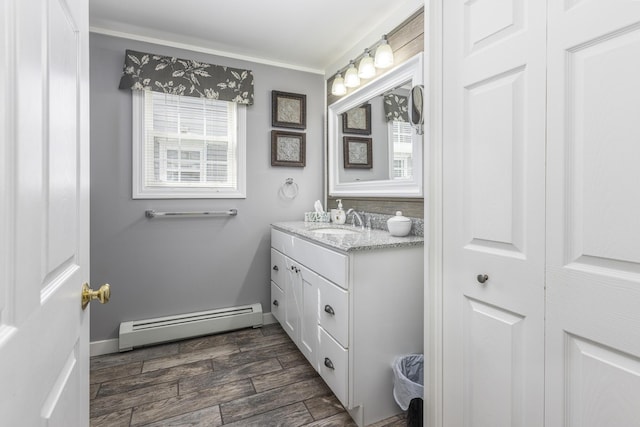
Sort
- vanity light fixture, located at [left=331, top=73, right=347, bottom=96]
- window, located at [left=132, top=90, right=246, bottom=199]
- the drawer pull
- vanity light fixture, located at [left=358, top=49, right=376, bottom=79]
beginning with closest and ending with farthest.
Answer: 1. the drawer pull
2. vanity light fixture, located at [left=358, top=49, right=376, bottom=79]
3. window, located at [left=132, top=90, right=246, bottom=199]
4. vanity light fixture, located at [left=331, top=73, right=347, bottom=96]

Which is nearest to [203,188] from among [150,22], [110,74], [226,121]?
[226,121]

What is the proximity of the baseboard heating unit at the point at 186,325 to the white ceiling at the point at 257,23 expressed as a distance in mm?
2166

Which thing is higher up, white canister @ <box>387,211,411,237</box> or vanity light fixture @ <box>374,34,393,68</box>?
vanity light fixture @ <box>374,34,393,68</box>

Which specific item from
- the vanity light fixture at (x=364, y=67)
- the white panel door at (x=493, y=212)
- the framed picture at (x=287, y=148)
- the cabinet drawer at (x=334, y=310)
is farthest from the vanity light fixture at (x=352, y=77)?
the cabinet drawer at (x=334, y=310)

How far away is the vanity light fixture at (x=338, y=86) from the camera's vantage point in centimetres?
260

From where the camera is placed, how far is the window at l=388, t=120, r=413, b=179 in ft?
6.67

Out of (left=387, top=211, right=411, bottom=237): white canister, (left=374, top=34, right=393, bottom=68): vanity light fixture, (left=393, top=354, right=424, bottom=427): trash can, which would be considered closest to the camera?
(left=393, top=354, right=424, bottom=427): trash can

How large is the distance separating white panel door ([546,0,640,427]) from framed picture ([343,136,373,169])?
1602mm

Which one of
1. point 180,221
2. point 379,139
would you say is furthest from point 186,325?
point 379,139

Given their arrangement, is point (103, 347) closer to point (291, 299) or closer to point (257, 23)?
point (291, 299)

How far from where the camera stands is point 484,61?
1028 mm

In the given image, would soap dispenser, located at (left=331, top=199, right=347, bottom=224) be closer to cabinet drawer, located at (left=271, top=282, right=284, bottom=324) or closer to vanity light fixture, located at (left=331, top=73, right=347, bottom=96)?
cabinet drawer, located at (left=271, top=282, right=284, bottom=324)

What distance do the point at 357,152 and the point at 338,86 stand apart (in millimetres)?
594

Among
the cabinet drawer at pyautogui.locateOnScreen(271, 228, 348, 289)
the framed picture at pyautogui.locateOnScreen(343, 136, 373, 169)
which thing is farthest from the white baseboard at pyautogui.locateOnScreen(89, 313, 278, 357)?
the framed picture at pyautogui.locateOnScreen(343, 136, 373, 169)
